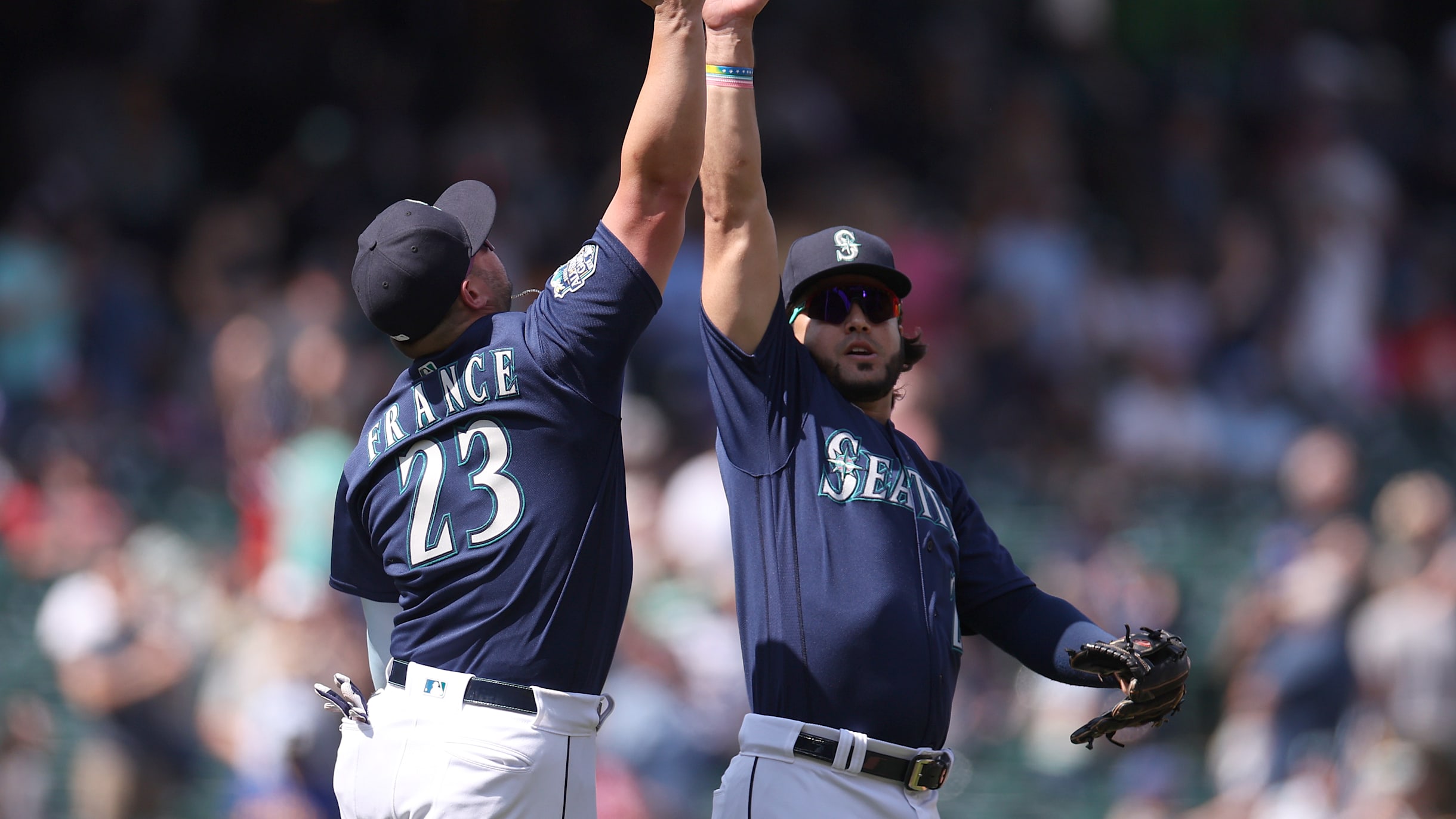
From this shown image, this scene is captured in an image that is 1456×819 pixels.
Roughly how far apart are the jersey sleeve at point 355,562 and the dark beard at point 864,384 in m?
1.08

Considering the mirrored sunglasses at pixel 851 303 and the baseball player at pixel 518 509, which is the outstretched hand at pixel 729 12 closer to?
the baseball player at pixel 518 509

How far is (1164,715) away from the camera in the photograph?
347cm

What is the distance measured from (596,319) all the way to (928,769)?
46.8 inches

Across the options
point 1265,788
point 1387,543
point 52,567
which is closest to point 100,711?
point 52,567

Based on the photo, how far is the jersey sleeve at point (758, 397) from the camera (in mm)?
3391

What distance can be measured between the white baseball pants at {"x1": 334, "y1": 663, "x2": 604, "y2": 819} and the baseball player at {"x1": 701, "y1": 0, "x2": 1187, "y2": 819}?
410 millimetres

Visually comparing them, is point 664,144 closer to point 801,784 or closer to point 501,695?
point 501,695

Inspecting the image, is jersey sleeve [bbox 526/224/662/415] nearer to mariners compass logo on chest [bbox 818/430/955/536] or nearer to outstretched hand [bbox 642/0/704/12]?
outstretched hand [bbox 642/0/704/12]

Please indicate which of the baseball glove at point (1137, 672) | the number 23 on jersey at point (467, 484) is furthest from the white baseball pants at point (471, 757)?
the baseball glove at point (1137, 672)

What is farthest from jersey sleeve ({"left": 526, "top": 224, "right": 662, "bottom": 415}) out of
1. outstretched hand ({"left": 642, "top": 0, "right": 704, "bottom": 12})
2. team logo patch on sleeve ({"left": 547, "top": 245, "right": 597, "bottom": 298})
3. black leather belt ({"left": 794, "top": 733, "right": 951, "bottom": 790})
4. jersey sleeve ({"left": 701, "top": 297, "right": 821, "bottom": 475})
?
black leather belt ({"left": 794, "top": 733, "right": 951, "bottom": 790})

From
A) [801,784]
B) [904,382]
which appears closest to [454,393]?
[801,784]

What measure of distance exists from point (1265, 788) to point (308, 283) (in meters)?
5.38

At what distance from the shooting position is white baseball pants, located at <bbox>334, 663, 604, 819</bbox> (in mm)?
3023

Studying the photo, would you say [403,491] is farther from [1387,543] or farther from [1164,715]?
[1387,543]
